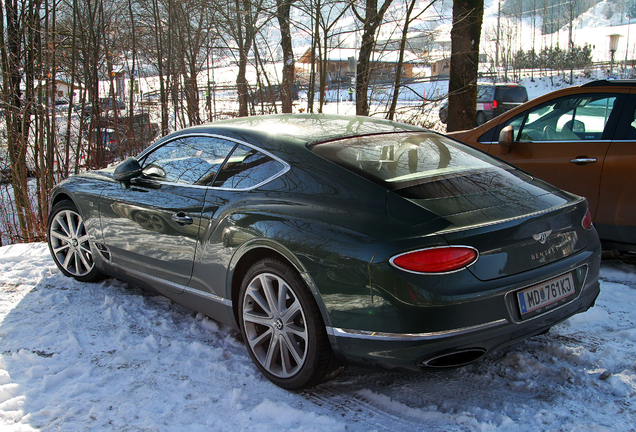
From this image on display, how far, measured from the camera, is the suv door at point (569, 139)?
4.78 m

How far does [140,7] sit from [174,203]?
1043 cm

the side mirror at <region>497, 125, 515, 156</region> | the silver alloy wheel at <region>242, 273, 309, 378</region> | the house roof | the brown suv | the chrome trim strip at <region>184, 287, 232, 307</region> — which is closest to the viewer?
the silver alloy wheel at <region>242, 273, 309, 378</region>

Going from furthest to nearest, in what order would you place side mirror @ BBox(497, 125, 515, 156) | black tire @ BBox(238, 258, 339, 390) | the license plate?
side mirror @ BBox(497, 125, 515, 156), black tire @ BBox(238, 258, 339, 390), the license plate

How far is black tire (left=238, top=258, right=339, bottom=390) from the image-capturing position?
2.70 m

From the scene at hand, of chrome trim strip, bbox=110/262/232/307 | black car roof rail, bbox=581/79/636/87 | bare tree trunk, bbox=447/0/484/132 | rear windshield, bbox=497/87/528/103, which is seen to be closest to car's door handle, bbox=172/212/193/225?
chrome trim strip, bbox=110/262/232/307

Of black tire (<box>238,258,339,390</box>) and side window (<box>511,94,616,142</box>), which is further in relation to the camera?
side window (<box>511,94,616,142</box>)

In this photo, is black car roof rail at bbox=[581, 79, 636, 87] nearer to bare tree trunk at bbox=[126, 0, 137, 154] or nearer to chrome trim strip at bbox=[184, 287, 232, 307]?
chrome trim strip at bbox=[184, 287, 232, 307]

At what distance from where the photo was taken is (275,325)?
294 cm

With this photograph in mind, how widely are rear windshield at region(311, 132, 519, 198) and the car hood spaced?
5.4 inches

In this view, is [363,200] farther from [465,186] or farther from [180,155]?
[180,155]

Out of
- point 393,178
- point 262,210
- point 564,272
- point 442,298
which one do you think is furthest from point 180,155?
point 564,272

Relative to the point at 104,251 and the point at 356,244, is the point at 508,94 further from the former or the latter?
the point at 356,244

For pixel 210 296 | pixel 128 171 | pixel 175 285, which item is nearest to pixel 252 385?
pixel 210 296

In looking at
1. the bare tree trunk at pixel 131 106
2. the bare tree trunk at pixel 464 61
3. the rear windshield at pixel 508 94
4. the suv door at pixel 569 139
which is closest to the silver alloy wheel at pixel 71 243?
the suv door at pixel 569 139
